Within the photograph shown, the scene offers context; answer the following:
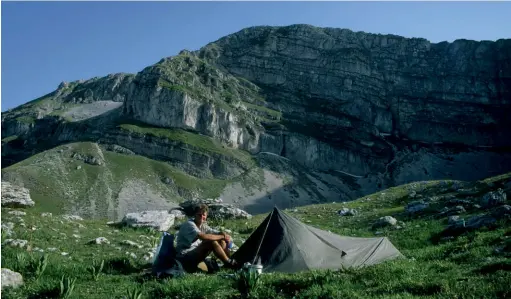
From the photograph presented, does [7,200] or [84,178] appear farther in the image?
[84,178]

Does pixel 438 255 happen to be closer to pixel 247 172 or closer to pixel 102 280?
pixel 102 280

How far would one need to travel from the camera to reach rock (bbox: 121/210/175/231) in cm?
2941

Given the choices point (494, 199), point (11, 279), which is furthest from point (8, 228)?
point (494, 199)

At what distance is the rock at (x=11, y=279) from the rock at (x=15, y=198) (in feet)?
126

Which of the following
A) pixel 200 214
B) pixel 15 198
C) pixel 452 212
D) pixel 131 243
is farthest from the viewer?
pixel 15 198

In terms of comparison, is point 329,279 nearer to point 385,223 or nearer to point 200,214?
point 200,214

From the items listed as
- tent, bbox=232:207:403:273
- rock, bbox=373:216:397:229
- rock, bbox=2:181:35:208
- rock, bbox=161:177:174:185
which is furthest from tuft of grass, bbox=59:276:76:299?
rock, bbox=161:177:174:185

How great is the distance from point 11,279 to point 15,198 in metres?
43.3

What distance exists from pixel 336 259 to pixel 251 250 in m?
2.97

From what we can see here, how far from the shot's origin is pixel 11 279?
11.4 m

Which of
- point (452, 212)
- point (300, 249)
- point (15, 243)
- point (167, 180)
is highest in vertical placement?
point (300, 249)

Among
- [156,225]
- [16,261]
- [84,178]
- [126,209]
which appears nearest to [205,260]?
[16,261]

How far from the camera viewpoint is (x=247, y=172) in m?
199

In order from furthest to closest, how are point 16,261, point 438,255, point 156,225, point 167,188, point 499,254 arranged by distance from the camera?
point 167,188 → point 156,225 → point 438,255 → point 16,261 → point 499,254
